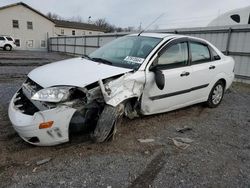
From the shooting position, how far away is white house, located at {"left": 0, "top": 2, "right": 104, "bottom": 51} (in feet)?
116

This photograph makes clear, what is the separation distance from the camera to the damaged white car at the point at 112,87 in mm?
2980

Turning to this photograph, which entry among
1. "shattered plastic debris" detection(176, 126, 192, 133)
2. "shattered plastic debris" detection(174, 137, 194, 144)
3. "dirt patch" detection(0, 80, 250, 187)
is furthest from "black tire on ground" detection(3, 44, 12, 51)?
"shattered plastic debris" detection(174, 137, 194, 144)

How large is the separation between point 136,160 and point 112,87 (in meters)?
1.04

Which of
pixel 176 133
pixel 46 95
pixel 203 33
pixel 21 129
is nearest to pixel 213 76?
pixel 176 133

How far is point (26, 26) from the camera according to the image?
36.8m

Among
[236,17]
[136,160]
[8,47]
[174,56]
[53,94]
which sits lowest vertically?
[136,160]

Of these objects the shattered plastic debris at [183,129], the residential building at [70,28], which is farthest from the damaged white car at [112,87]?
the residential building at [70,28]

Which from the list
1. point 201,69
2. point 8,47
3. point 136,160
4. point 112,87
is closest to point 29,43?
point 8,47

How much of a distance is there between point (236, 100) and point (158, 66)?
3.69 m

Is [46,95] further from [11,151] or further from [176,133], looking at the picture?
[176,133]

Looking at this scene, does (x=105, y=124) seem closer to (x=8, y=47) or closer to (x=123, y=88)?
(x=123, y=88)

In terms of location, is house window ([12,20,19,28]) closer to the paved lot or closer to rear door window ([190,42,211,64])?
the paved lot

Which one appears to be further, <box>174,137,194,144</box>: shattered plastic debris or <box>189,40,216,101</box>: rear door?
<box>189,40,216,101</box>: rear door

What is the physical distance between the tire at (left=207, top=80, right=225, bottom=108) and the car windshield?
6.35 ft
